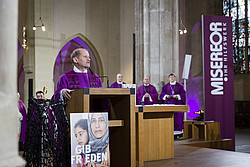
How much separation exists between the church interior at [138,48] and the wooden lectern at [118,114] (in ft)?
0.11

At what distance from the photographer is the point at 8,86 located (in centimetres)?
161

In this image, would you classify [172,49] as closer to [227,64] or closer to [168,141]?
[227,64]

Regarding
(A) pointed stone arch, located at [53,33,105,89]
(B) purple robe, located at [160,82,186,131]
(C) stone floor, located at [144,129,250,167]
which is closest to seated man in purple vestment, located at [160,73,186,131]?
(B) purple robe, located at [160,82,186,131]

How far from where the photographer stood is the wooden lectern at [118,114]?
3449 millimetres

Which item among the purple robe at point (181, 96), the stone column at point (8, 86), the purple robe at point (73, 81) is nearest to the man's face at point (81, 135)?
the purple robe at point (73, 81)

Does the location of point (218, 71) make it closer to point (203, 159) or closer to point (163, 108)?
point (203, 159)

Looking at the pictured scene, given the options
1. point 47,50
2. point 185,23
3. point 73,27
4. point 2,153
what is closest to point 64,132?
point 2,153

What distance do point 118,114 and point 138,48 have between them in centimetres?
650

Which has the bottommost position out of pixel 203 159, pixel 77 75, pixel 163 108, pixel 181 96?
pixel 203 159

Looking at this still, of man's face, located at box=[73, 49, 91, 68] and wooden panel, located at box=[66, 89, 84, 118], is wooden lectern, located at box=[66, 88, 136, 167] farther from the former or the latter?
man's face, located at box=[73, 49, 91, 68]

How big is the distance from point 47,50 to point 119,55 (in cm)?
331

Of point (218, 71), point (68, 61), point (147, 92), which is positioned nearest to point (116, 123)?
point (218, 71)

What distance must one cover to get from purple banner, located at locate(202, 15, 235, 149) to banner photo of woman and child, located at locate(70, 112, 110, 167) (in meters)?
4.56

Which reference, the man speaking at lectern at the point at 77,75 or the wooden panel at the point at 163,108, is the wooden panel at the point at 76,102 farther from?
the wooden panel at the point at 163,108
